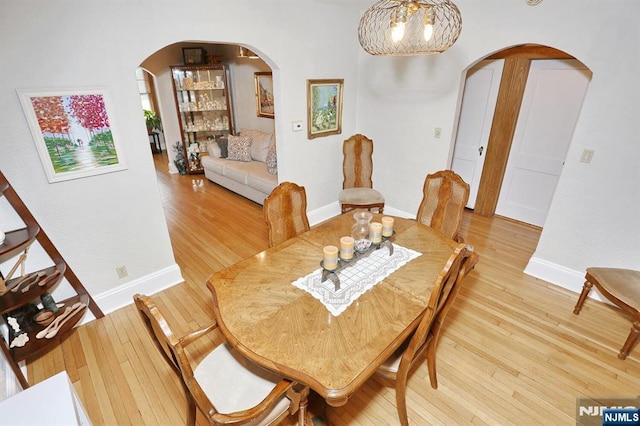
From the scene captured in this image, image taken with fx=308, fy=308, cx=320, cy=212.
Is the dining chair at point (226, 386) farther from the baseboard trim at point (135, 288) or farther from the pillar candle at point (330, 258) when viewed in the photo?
the baseboard trim at point (135, 288)

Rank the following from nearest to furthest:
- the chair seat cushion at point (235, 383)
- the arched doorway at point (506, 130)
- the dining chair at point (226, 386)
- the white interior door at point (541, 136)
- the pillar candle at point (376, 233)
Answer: the dining chair at point (226, 386), the chair seat cushion at point (235, 383), the pillar candle at point (376, 233), the white interior door at point (541, 136), the arched doorway at point (506, 130)

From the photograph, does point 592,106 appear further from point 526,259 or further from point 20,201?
point 20,201

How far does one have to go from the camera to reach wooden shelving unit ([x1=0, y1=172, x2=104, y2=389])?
1.85 meters

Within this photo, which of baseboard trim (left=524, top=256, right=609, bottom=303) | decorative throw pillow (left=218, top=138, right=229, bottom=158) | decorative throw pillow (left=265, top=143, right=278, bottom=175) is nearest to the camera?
baseboard trim (left=524, top=256, right=609, bottom=303)

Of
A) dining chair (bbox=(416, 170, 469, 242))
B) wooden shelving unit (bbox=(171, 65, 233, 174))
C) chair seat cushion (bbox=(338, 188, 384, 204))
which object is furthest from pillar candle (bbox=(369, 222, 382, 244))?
wooden shelving unit (bbox=(171, 65, 233, 174))

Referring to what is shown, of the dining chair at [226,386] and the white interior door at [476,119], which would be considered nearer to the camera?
the dining chair at [226,386]

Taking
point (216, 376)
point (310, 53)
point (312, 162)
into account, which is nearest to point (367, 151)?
point (312, 162)

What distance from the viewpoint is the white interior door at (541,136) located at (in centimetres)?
334

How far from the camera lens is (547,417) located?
179 centimetres

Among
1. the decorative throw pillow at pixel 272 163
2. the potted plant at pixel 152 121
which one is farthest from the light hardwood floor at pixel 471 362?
the potted plant at pixel 152 121

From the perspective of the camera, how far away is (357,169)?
3.94 metres

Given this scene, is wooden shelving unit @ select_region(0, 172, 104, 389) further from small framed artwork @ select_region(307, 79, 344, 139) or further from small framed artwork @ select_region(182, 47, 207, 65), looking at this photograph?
small framed artwork @ select_region(182, 47, 207, 65)

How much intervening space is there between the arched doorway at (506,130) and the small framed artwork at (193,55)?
439 cm

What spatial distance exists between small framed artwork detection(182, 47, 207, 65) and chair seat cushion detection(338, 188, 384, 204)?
12.4ft
